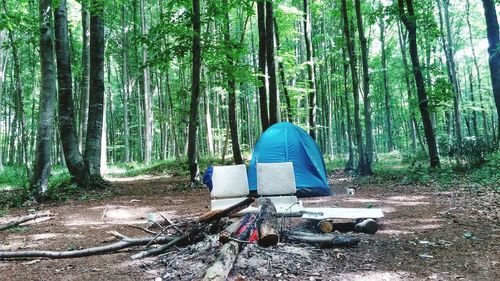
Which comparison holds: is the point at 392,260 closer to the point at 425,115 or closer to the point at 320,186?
the point at 320,186

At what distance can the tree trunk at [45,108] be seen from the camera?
28.4 ft

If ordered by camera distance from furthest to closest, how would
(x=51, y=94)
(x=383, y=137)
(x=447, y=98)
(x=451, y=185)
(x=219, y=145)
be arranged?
(x=383, y=137) → (x=219, y=145) → (x=447, y=98) → (x=451, y=185) → (x=51, y=94)

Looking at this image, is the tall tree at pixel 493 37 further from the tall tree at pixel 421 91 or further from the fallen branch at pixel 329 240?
the fallen branch at pixel 329 240

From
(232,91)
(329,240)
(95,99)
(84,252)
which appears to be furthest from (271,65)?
(84,252)

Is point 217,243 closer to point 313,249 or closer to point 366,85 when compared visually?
point 313,249

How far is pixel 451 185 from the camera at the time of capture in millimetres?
9500

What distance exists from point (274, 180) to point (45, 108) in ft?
18.4

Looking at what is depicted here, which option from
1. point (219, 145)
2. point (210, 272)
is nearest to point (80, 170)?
point (210, 272)

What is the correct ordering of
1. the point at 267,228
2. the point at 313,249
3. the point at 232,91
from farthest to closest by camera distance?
the point at 232,91, the point at 313,249, the point at 267,228

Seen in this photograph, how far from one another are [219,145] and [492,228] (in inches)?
1054

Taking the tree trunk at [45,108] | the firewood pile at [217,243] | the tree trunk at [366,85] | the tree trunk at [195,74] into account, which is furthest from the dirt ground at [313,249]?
the tree trunk at [366,85]

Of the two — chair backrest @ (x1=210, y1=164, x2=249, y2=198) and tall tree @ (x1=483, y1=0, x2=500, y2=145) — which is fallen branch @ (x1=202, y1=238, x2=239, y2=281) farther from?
tall tree @ (x1=483, y1=0, x2=500, y2=145)

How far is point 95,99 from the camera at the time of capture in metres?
10.8

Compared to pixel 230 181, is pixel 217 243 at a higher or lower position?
lower
